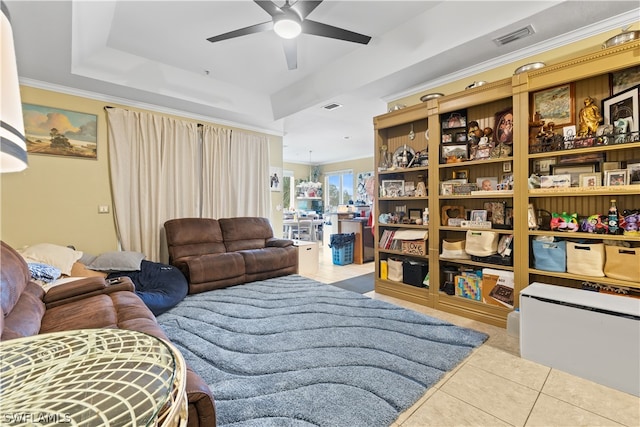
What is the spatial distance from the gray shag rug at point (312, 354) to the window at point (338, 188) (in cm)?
638

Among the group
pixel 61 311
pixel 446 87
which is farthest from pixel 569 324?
pixel 61 311

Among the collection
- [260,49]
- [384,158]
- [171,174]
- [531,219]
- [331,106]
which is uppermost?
[260,49]

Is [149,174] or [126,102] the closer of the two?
[126,102]

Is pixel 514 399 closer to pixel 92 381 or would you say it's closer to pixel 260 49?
pixel 92 381

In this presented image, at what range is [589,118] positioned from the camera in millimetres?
2266

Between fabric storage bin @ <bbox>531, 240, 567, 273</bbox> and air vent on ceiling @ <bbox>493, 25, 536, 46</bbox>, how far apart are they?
1.79m

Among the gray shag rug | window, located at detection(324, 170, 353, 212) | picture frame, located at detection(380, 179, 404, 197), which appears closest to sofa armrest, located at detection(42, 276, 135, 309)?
the gray shag rug

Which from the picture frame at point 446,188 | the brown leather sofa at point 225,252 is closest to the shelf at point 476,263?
the picture frame at point 446,188

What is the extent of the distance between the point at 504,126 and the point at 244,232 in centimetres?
365

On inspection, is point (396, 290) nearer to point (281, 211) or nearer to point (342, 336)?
point (342, 336)

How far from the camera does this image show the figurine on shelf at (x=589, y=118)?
2.24 meters

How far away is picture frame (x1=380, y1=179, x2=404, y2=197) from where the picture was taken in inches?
141

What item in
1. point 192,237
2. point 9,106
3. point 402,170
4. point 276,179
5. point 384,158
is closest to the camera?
point 9,106

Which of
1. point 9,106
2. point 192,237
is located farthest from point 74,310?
point 192,237
